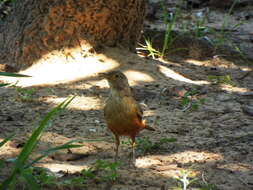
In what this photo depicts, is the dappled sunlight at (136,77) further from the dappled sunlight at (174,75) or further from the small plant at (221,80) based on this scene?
the small plant at (221,80)

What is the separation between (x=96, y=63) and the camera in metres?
6.62

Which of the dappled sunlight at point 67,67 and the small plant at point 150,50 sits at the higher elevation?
the small plant at point 150,50

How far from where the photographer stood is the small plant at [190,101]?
557cm

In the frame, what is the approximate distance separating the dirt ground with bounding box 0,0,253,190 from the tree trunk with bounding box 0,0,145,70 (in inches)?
7.1

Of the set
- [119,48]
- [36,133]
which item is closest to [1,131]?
[36,133]

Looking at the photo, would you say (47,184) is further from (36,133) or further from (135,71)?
(135,71)

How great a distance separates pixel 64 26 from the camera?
257 inches

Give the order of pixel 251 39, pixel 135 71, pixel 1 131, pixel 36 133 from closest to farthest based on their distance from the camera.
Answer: pixel 36 133
pixel 1 131
pixel 135 71
pixel 251 39

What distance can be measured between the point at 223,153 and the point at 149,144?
0.66m

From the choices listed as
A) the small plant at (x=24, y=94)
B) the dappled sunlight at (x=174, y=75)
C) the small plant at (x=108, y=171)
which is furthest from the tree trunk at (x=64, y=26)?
the small plant at (x=108, y=171)

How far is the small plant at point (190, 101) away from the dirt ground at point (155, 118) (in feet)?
0.12

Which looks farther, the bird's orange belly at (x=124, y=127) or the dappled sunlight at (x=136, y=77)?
the dappled sunlight at (x=136, y=77)

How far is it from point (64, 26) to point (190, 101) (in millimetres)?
2005

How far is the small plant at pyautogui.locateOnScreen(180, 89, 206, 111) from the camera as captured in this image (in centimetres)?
557
